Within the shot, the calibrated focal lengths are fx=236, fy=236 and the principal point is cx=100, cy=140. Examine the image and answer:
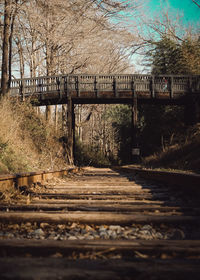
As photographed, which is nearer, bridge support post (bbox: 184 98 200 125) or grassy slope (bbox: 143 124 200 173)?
grassy slope (bbox: 143 124 200 173)

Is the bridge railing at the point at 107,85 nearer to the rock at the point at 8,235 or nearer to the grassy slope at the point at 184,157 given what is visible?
the grassy slope at the point at 184,157

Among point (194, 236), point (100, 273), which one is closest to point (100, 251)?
point (100, 273)

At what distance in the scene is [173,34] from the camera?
68.6 ft

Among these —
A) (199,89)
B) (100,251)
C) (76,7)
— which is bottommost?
(100,251)

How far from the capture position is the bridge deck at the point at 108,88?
14367mm

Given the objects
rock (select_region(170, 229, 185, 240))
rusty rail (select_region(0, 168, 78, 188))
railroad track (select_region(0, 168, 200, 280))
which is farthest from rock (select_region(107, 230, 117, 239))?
rusty rail (select_region(0, 168, 78, 188))

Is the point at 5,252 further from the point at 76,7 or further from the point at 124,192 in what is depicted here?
the point at 76,7

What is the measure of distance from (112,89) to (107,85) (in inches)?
15.7

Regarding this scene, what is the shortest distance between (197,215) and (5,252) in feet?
5.65

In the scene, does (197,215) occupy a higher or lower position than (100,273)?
lower

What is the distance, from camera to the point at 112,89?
48.3ft

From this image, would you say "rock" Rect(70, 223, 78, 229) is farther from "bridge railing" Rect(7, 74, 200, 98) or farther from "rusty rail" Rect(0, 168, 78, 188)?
"bridge railing" Rect(7, 74, 200, 98)

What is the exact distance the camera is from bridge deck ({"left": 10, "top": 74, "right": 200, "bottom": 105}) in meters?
14.4

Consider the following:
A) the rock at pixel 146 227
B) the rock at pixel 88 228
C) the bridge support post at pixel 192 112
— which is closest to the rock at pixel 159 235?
the rock at pixel 146 227
